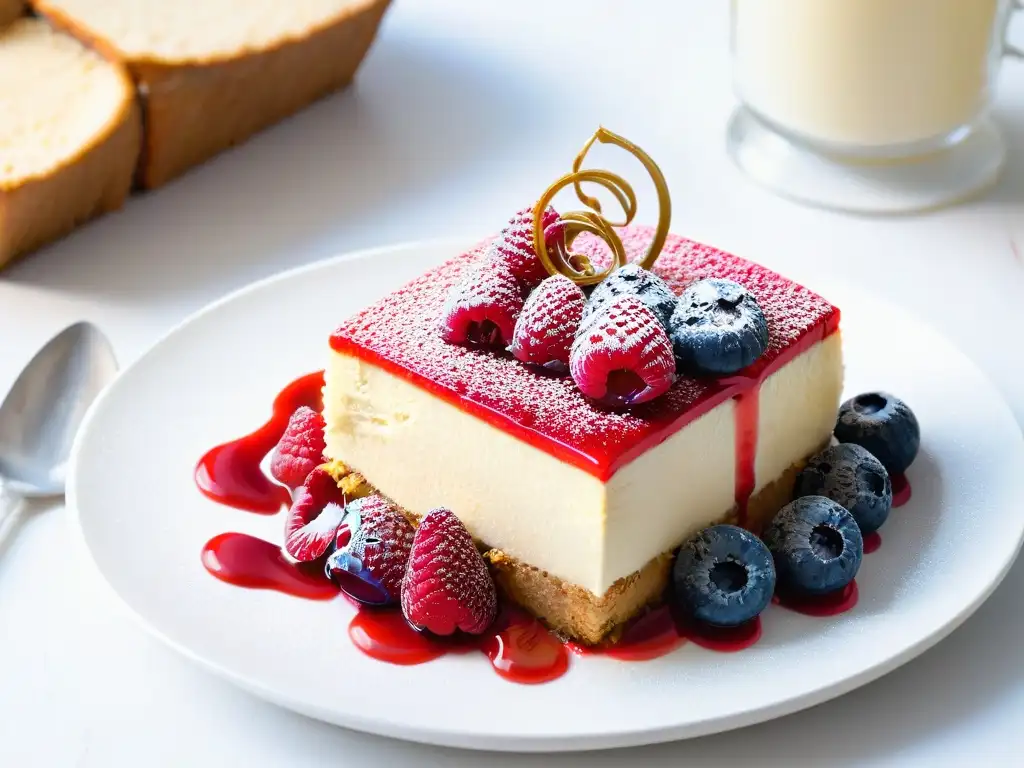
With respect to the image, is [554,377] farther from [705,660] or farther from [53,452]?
[53,452]

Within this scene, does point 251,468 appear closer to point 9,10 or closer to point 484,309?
point 484,309

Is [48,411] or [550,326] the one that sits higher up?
[550,326]

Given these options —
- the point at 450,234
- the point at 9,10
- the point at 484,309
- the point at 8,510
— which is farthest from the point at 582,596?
the point at 9,10

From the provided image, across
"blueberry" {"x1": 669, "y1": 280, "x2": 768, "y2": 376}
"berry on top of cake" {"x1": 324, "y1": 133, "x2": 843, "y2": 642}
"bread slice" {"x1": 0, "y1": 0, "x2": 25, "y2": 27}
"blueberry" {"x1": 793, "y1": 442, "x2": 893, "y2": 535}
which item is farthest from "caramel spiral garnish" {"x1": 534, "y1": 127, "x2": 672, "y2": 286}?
"bread slice" {"x1": 0, "y1": 0, "x2": 25, "y2": 27}

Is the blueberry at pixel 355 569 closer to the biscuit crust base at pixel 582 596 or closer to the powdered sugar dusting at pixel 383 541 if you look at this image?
the powdered sugar dusting at pixel 383 541

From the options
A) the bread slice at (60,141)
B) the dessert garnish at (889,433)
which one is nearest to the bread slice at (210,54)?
the bread slice at (60,141)

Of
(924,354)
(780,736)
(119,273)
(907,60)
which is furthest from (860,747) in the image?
(119,273)
